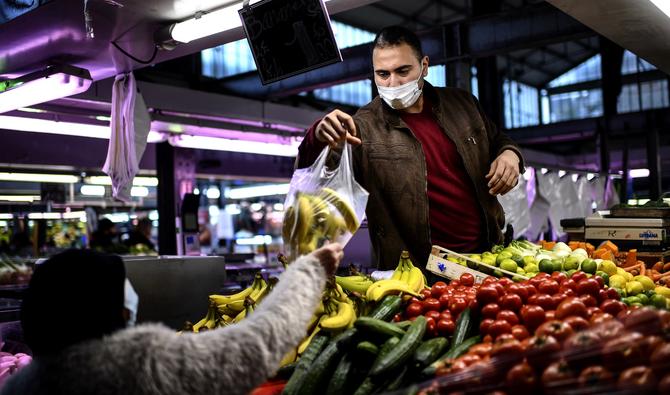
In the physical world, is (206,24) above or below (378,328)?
above

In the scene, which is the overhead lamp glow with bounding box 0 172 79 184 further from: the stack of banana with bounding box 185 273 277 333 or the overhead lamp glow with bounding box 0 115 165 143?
the stack of banana with bounding box 185 273 277 333

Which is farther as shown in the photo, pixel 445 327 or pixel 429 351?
pixel 445 327

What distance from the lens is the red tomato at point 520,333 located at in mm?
1908

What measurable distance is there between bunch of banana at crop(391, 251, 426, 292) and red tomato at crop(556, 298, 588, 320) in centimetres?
83

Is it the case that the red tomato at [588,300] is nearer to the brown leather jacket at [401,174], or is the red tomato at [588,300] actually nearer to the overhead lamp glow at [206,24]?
the brown leather jacket at [401,174]

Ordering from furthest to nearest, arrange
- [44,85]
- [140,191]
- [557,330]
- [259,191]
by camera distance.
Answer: [259,191] < [140,191] < [44,85] < [557,330]

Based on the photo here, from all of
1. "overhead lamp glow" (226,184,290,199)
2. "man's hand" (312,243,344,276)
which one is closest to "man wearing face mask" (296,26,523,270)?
"man's hand" (312,243,344,276)

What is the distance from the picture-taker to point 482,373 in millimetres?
1536

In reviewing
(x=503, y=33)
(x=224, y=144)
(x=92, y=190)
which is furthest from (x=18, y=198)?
(x=503, y=33)

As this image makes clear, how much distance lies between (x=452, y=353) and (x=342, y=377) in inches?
14.3

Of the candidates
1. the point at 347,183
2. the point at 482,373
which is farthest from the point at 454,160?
the point at 482,373

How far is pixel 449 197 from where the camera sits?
3.36m

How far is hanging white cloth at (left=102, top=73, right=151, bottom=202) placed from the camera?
560 cm

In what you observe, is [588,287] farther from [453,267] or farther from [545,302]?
[453,267]
